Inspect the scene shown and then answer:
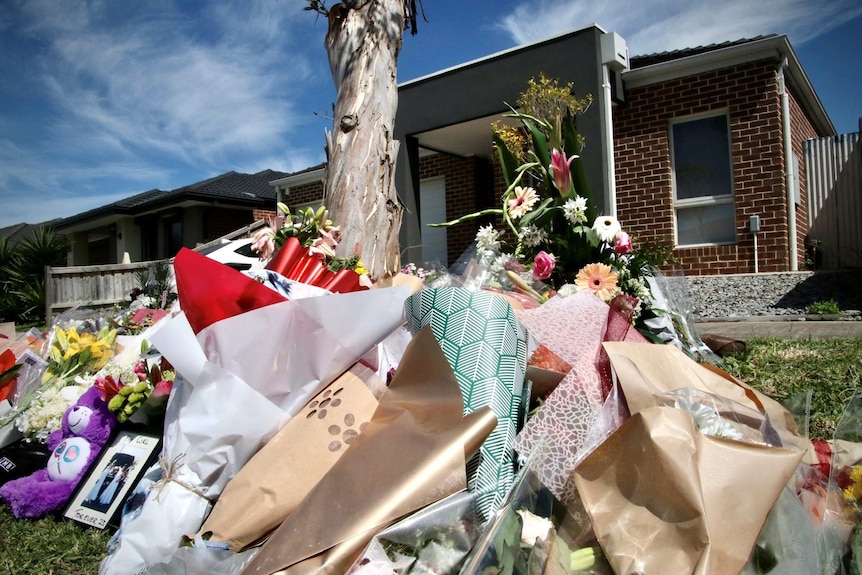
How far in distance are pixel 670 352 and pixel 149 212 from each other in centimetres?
2147

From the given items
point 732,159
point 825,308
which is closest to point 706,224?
point 732,159

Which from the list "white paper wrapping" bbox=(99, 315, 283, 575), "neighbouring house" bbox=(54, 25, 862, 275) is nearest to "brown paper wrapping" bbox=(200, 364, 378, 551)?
"white paper wrapping" bbox=(99, 315, 283, 575)

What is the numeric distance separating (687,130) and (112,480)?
27.1 feet

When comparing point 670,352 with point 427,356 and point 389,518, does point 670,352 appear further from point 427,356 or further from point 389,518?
point 389,518

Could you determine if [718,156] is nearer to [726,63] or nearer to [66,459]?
[726,63]

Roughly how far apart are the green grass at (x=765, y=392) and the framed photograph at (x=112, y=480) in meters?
0.04

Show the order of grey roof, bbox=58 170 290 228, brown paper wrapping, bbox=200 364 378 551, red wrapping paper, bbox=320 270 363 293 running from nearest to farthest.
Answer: brown paper wrapping, bbox=200 364 378 551 → red wrapping paper, bbox=320 270 363 293 → grey roof, bbox=58 170 290 228

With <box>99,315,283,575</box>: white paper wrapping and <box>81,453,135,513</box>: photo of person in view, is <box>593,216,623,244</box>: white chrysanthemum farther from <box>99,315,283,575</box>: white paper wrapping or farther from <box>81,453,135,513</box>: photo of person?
<box>81,453,135,513</box>: photo of person

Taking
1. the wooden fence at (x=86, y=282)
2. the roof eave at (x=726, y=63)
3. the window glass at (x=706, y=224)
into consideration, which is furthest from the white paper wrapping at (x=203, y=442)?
the wooden fence at (x=86, y=282)

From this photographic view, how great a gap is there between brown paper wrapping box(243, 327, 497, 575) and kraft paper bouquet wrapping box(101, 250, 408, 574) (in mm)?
295

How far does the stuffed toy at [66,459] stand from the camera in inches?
72.1

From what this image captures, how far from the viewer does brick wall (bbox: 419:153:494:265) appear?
1074 cm

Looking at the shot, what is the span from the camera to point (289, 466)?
1398 mm

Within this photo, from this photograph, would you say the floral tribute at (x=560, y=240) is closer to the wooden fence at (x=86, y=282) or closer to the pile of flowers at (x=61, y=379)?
the pile of flowers at (x=61, y=379)
